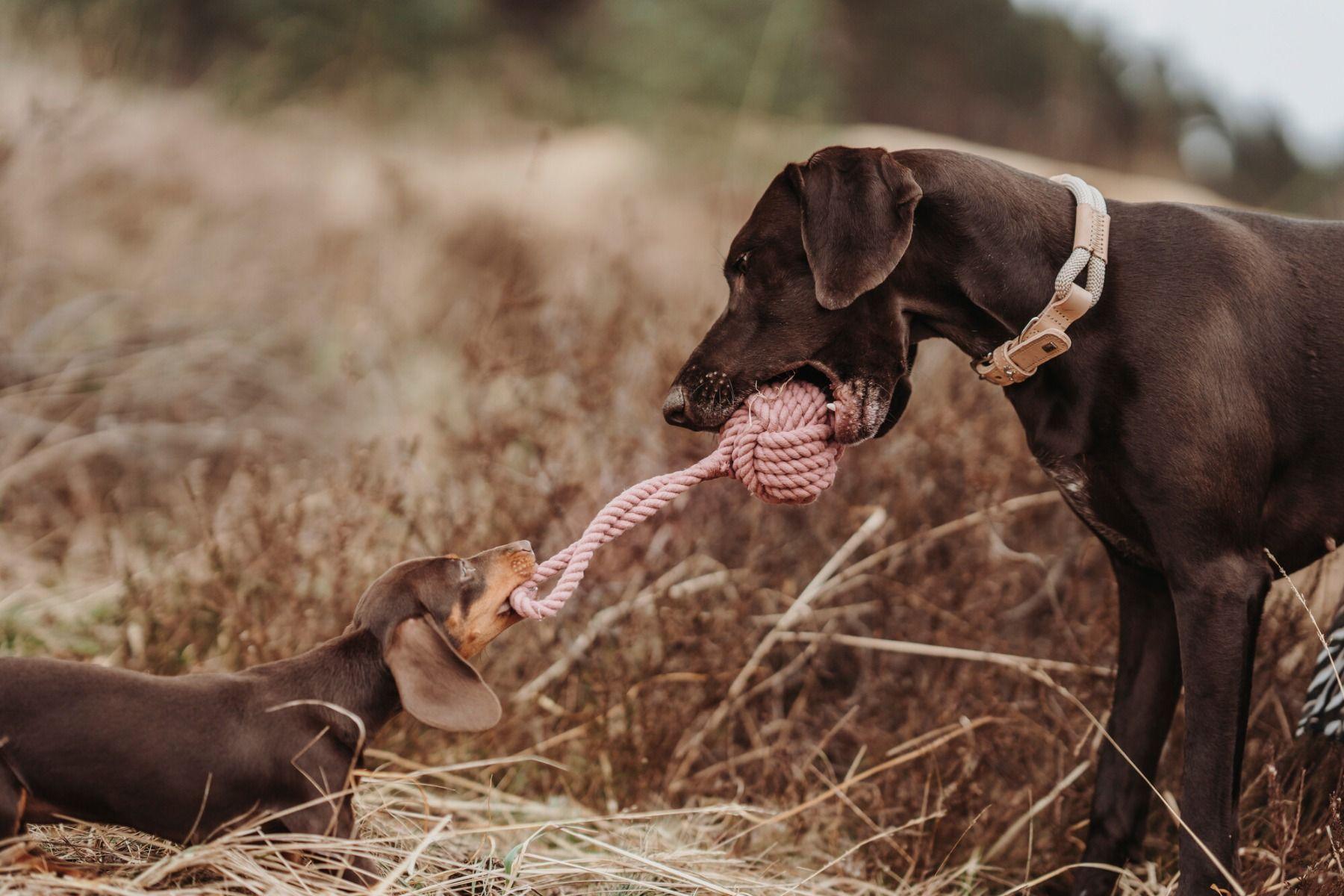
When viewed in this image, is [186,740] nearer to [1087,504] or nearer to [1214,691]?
[1087,504]

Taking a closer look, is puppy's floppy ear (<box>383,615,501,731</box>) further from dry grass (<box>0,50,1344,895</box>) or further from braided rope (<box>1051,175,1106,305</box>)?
braided rope (<box>1051,175,1106,305</box>)

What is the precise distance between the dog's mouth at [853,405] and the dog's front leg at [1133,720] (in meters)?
0.81

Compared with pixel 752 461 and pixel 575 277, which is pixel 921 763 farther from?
pixel 575 277

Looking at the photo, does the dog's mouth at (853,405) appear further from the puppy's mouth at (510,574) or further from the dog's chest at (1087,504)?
the puppy's mouth at (510,574)

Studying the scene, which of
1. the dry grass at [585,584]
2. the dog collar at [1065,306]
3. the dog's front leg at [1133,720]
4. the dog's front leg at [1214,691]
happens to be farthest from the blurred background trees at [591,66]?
the dog's front leg at [1214,691]

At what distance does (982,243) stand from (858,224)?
12.9 inches

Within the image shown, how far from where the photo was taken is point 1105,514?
316 centimetres

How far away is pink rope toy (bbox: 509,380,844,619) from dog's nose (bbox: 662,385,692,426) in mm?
113

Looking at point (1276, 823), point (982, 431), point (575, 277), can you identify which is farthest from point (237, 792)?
point (575, 277)

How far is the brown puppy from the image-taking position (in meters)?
2.53

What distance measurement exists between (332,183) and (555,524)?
5922mm

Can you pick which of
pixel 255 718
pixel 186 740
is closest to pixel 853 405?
pixel 255 718

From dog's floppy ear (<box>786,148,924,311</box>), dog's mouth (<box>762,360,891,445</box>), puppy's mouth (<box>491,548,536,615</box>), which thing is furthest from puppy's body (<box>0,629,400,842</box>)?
dog's floppy ear (<box>786,148,924,311</box>)

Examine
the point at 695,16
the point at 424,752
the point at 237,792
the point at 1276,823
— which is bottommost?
the point at 424,752
